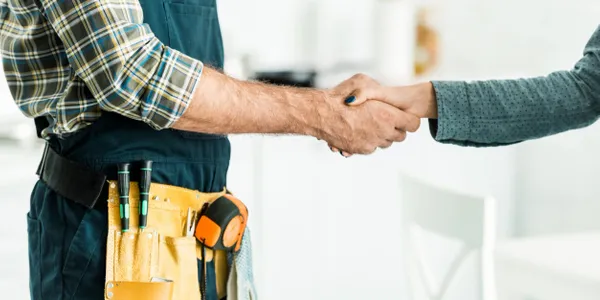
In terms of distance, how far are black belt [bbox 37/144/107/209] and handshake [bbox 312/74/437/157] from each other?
1.16ft

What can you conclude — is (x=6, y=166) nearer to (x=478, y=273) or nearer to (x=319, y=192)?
(x=319, y=192)

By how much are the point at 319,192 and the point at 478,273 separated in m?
0.96

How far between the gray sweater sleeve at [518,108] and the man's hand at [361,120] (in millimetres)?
74

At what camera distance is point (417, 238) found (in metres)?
1.56

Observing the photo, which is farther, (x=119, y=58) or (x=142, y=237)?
(x=142, y=237)

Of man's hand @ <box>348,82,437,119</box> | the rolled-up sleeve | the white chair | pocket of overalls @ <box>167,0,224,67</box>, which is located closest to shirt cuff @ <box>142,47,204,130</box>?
the rolled-up sleeve

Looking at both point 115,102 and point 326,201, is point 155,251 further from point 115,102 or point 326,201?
point 326,201

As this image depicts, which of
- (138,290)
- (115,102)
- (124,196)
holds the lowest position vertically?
(138,290)

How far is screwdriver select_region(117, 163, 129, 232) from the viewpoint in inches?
38.6

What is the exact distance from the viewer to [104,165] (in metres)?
1.00

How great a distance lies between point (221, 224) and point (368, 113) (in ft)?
1.16

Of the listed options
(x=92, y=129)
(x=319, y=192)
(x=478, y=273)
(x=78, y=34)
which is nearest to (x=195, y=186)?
(x=92, y=129)

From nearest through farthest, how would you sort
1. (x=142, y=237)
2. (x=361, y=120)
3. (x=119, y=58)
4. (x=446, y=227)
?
(x=119, y=58) → (x=142, y=237) → (x=361, y=120) → (x=446, y=227)

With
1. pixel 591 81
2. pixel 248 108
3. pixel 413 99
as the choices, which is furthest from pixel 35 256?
pixel 591 81
